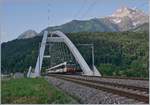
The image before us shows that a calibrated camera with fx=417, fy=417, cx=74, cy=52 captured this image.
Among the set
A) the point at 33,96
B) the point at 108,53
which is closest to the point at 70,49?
→ the point at 108,53

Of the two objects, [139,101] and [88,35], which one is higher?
[88,35]

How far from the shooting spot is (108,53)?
120 m

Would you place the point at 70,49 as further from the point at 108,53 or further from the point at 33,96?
the point at 33,96

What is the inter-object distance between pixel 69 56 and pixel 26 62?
3085 centimetres

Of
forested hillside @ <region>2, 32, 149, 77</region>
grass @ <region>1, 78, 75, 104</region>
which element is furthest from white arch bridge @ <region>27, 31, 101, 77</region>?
grass @ <region>1, 78, 75, 104</region>

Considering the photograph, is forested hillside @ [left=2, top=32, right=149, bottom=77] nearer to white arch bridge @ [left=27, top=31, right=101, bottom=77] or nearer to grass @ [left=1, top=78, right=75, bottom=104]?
white arch bridge @ [left=27, top=31, right=101, bottom=77]

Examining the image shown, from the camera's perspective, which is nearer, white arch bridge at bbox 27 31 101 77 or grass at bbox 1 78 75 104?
grass at bbox 1 78 75 104

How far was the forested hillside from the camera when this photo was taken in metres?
87.5

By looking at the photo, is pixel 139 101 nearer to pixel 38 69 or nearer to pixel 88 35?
pixel 38 69

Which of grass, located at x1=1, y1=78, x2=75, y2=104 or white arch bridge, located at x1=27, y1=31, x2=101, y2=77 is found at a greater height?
white arch bridge, located at x1=27, y1=31, x2=101, y2=77

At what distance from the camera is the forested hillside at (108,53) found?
8750cm

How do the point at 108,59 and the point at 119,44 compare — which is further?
the point at 119,44

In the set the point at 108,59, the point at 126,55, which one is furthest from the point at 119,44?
the point at 108,59

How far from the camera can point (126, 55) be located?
119m
